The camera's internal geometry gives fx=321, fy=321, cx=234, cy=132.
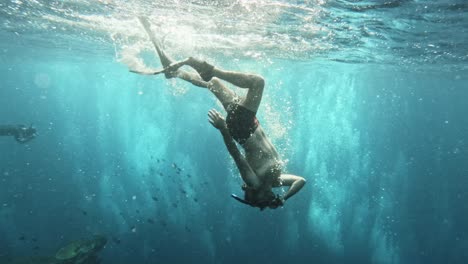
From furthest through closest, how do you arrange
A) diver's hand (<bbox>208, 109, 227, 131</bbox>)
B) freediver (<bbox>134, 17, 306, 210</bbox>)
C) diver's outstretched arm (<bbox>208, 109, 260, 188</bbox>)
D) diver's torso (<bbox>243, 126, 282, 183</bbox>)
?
diver's torso (<bbox>243, 126, 282, 183</bbox>) → freediver (<bbox>134, 17, 306, 210</bbox>) → diver's outstretched arm (<bbox>208, 109, 260, 188</bbox>) → diver's hand (<bbox>208, 109, 227, 131</bbox>)

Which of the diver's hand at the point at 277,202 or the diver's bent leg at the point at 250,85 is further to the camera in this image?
the diver's bent leg at the point at 250,85

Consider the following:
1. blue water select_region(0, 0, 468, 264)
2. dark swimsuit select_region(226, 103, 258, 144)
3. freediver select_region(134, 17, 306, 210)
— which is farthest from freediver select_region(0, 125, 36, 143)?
dark swimsuit select_region(226, 103, 258, 144)

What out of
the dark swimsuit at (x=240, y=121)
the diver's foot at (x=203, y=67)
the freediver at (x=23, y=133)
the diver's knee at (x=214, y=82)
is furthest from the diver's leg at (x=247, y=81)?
the freediver at (x=23, y=133)

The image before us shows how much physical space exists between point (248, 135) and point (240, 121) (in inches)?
14.9

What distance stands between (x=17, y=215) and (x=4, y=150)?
122 ft

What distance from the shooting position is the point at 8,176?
5484 centimetres

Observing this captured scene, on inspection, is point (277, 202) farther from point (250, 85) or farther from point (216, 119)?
point (250, 85)

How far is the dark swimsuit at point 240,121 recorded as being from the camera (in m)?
5.89

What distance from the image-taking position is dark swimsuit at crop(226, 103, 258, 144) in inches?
232

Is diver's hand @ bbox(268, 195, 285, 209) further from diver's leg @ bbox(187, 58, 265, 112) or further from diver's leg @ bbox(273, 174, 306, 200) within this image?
diver's leg @ bbox(187, 58, 265, 112)

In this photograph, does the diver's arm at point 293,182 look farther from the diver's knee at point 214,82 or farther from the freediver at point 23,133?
the freediver at point 23,133

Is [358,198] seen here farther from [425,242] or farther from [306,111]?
[306,111]

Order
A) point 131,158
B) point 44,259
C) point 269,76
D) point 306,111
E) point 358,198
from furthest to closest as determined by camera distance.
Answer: point 306,111 → point 131,158 → point 269,76 → point 358,198 → point 44,259

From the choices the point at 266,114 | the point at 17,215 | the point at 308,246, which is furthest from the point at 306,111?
the point at 17,215
